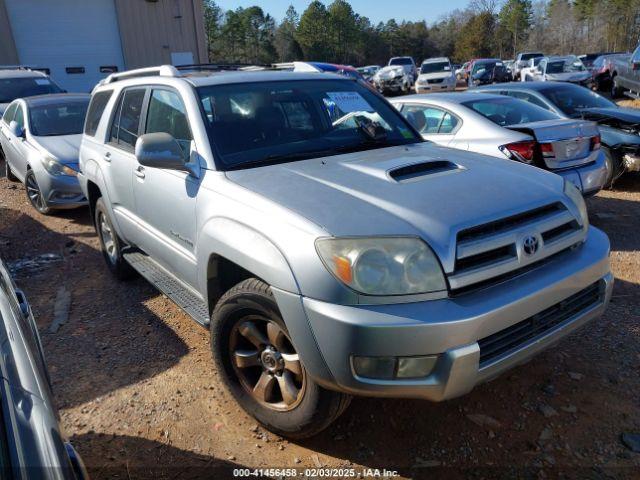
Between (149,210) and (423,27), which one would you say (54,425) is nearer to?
(149,210)

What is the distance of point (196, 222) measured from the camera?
2.85 m

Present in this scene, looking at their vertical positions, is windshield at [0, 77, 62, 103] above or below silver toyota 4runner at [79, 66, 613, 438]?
above

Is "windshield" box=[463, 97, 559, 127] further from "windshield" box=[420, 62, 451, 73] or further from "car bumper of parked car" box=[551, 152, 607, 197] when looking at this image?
"windshield" box=[420, 62, 451, 73]

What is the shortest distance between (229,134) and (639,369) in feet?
9.52

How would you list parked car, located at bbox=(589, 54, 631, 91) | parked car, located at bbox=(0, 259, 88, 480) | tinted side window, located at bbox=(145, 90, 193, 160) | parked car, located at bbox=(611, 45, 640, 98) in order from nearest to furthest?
parked car, located at bbox=(0, 259, 88, 480), tinted side window, located at bbox=(145, 90, 193, 160), parked car, located at bbox=(611, 45, 640, 98), parked car, located at bbox=(589, 54, 631, 91)

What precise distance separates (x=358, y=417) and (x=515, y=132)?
392 cm

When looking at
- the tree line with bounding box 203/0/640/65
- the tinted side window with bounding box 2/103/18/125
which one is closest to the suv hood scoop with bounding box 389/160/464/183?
the tinted side window with bounding box 2/103/18/125

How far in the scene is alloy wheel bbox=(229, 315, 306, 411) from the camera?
2.42 meters

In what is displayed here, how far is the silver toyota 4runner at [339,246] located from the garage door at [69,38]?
2153cm

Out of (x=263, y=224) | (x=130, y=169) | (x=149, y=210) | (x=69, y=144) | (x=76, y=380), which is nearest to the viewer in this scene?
(x=263, y=224)

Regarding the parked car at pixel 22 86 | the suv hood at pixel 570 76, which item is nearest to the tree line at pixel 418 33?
the suv hood at pixel 570 76

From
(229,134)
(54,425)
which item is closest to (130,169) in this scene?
(229,134)

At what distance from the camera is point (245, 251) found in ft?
7.72

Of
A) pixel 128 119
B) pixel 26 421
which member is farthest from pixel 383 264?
pixel 128 119
